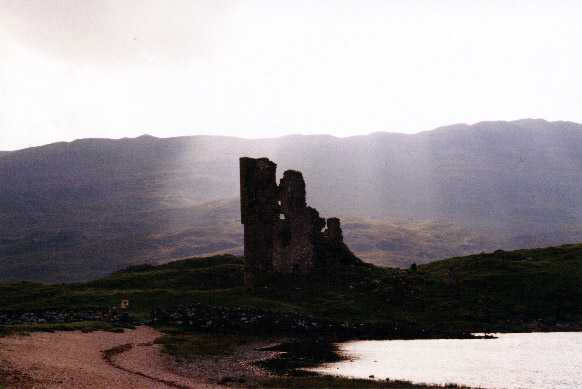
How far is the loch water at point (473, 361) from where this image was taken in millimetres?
27109

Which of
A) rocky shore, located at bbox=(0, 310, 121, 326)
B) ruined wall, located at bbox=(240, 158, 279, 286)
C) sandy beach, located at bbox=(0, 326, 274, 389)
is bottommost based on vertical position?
rocky shore, located at bbox=(0, 310, 121, 326)

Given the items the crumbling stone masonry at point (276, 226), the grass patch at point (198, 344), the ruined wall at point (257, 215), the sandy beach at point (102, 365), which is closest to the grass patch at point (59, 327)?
the sandy beach at point (102, 365)

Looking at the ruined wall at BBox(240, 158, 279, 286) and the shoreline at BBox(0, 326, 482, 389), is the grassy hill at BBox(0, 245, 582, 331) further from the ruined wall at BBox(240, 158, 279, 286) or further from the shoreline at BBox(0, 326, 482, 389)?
the shoreline at BBox(0, 326, 482, 389)

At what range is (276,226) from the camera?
211 ft

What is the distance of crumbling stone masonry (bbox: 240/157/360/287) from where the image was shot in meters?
63.4

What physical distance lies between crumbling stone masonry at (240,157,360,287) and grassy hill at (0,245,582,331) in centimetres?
182

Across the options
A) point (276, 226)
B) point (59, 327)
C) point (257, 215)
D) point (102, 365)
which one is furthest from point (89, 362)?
point (276, 226)

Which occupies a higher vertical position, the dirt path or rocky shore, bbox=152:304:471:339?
the dirt path

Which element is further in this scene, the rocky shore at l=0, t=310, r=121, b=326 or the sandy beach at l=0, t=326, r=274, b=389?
the rocky shore at l=0, t=310, r=121, b=326

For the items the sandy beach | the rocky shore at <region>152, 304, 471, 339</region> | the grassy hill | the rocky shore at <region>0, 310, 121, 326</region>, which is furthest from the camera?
the grassy hill

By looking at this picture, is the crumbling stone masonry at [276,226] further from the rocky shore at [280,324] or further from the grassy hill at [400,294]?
the rocky shore at [280,324]

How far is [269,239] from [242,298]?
9133mm

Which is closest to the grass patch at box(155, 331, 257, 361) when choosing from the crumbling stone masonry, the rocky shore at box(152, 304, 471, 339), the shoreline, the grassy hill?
the shoreline

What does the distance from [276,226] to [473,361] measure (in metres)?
33.8
